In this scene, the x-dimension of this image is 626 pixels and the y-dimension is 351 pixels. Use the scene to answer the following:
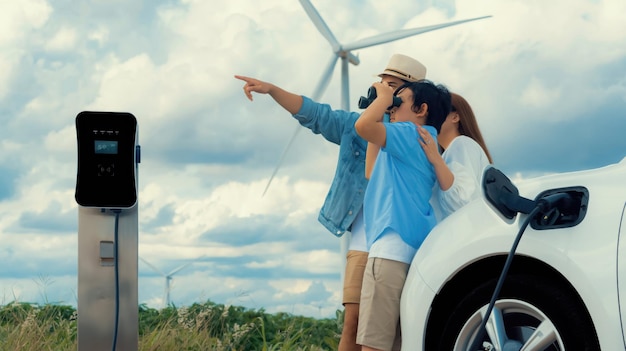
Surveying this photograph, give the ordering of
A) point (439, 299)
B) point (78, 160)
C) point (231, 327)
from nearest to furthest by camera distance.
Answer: point (439, 299)
point (78, 160)
point (231, 327)

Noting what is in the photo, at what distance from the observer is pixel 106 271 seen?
470cm

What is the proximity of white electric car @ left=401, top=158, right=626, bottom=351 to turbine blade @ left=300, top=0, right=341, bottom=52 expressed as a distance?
34.4ft

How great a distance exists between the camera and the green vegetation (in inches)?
258

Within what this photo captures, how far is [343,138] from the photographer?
4668 mm

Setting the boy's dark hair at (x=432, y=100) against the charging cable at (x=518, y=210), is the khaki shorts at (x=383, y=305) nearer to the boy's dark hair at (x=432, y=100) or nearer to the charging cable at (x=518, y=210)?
the charging cable at (x=518, y=210)

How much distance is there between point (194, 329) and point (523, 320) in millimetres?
4436

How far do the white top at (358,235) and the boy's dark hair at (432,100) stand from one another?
62 centimetres

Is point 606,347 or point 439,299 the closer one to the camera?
point 606,347

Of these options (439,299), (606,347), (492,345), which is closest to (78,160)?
(439,299)

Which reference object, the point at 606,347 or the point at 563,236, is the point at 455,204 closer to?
the point at 563,236

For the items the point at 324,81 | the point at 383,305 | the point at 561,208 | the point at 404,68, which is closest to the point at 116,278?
the point at 383,305

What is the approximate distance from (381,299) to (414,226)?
0.34 m

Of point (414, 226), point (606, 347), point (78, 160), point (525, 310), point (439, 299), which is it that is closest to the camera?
point (606, 347)

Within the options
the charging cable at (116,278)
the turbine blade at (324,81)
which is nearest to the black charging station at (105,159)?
the charging cable at (116,278)
